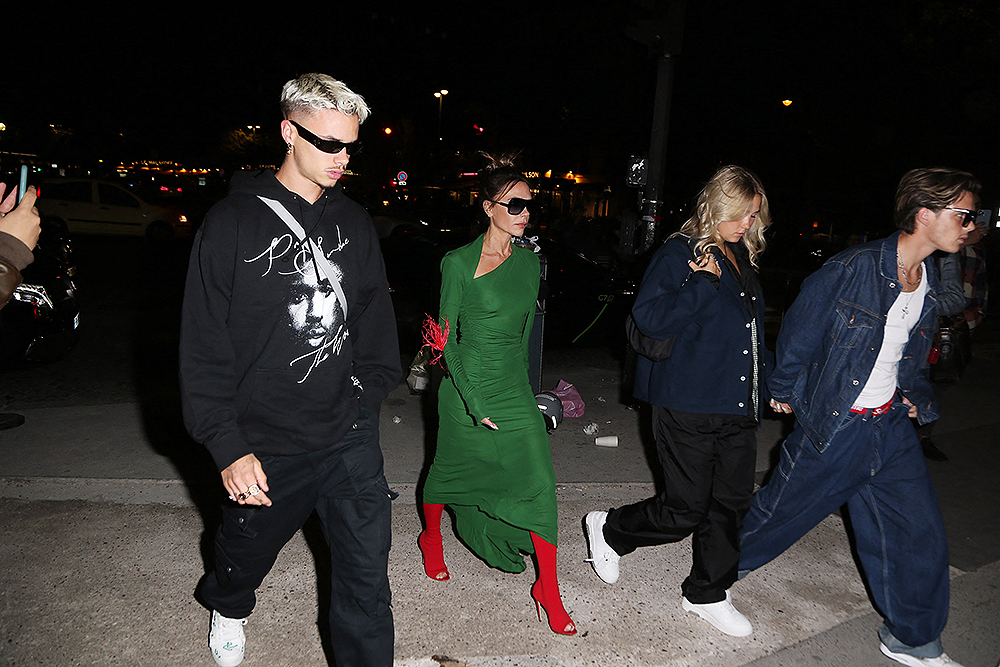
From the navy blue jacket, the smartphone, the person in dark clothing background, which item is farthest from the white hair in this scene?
the navy blue jacket

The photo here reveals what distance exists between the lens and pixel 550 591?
10.4 ft

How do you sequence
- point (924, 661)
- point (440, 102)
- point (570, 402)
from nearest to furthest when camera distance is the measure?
1. point (924, 661)
2. point (570, 402)
3. point (440, 102)

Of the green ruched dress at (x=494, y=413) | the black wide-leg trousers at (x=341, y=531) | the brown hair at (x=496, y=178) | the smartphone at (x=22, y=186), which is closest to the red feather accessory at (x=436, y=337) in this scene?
the green ruched dress at (x=494, y=413)

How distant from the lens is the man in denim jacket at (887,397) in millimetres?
2998

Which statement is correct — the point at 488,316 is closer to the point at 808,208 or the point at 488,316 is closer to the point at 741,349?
the point at 741,349

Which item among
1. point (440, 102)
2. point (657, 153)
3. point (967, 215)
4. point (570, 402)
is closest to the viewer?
point (967, 215)

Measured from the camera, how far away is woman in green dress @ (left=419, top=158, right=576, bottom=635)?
3252 mm

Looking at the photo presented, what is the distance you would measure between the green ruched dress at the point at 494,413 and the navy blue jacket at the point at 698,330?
2.02ft

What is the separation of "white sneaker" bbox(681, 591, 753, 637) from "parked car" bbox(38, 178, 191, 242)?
19.8 m

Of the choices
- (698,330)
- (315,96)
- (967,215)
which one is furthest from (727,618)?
(315,96)

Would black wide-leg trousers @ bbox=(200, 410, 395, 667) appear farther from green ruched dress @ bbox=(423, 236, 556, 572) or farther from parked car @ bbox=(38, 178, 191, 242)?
parked car @ bbox=(38, 178, 191, 242)

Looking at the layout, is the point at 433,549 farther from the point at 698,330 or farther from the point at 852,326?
the point at 852,326

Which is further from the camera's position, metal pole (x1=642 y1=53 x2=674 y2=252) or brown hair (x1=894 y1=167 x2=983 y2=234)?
metal pole (x1=642 y1=53 x2=674 y2=252)

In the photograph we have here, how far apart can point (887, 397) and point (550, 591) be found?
168 cm
